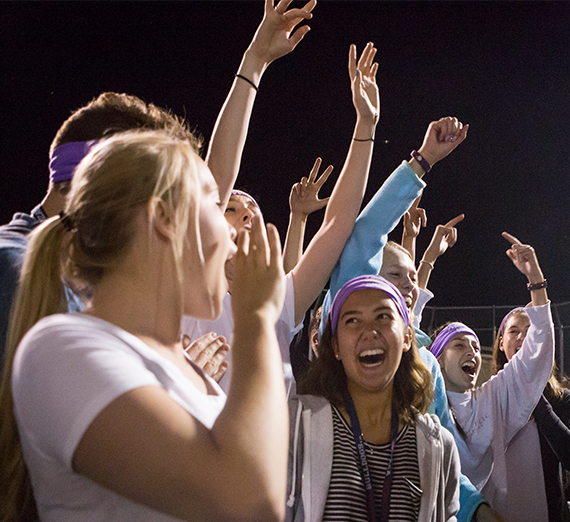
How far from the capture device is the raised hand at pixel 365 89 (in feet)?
6.17

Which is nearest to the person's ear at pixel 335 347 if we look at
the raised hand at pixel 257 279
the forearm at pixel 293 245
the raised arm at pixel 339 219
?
the raised arm at pixel 339 219

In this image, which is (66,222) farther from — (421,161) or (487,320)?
(487,320)

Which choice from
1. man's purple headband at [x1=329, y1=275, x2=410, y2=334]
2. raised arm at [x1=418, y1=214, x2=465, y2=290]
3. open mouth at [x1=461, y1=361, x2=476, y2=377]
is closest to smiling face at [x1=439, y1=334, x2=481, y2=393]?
open mouth at [x1=461, y1=361, x2=476, y2=377]

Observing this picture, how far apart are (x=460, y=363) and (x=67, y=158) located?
8.60ft

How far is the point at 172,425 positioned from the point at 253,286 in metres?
0.21

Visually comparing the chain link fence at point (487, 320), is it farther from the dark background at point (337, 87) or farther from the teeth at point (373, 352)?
the teeth at point (373, 352)

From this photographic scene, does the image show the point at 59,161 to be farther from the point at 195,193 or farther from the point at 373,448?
the point at 373,448

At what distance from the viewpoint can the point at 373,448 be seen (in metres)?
1.62

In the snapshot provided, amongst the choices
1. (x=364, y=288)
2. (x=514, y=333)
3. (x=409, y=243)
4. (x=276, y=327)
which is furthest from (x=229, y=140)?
(x=514, y=333)

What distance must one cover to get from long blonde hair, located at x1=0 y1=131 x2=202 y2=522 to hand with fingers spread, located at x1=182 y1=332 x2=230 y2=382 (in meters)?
0.39

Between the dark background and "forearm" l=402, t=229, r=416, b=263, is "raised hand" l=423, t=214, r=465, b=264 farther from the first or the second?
the dark background

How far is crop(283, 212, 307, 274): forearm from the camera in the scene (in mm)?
2467

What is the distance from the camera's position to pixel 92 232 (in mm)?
734

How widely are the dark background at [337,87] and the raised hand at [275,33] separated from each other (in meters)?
2.16
